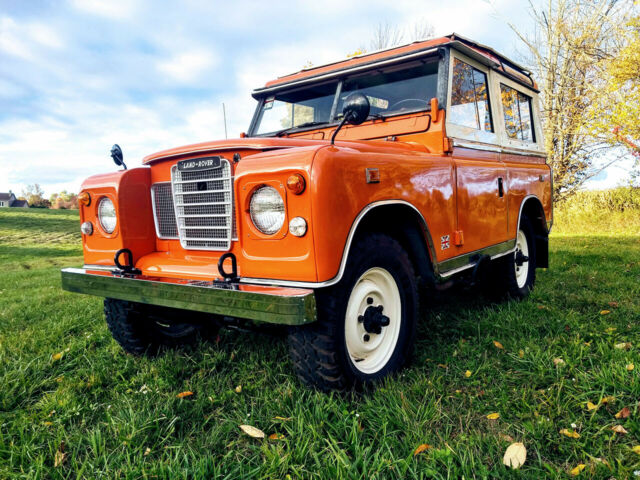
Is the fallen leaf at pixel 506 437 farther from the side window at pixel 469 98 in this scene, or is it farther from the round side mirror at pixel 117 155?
the round side mirror at pixel 117 155

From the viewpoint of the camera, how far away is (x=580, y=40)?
1261cm

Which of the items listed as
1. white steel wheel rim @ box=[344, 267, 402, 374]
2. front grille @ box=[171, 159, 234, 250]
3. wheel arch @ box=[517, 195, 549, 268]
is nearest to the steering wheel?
white steel wheel rim @ box=[344, 267, 402, 374]

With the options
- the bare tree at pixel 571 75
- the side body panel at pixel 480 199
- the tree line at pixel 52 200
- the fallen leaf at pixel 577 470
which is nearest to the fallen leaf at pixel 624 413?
the fallen leaf at pixel 577 470

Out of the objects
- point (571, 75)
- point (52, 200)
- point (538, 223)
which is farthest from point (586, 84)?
point (52, 200)

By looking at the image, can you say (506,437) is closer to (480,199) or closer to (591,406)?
(591,406)

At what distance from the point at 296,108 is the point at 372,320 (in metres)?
2.30

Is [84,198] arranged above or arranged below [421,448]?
above

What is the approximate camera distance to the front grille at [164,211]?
9.77ft

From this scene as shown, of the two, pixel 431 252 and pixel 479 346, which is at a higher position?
pixel 431 252

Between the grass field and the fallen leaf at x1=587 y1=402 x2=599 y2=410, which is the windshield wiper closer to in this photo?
the grass field

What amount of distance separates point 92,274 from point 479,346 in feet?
8.76

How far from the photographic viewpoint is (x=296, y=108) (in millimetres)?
4012

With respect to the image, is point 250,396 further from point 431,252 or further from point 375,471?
point 431,252

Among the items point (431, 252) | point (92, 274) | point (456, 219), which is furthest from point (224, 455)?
point (456, 219)
